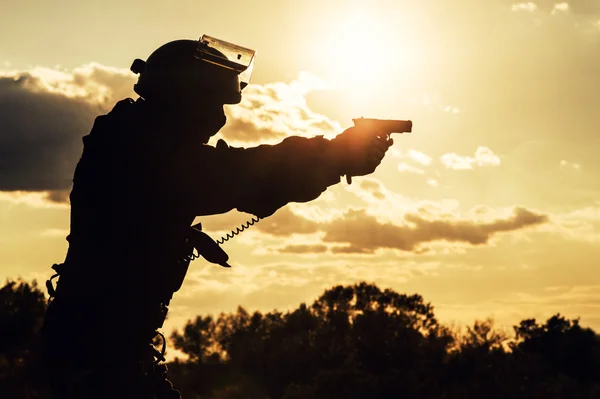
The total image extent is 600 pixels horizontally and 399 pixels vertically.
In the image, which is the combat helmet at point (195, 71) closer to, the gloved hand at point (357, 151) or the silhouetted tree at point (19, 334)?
the gloved hand at point (357, 151)

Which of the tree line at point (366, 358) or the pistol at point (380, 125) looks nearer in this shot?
the pistol at point (380, 125)

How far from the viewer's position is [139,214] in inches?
214

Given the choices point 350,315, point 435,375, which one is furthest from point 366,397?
point 350,315

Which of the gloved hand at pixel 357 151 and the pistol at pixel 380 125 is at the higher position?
the pistol at pixel 380 125

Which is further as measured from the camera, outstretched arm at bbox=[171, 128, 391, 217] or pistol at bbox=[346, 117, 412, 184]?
pistol at bbox=[346, 117, 412, 184]

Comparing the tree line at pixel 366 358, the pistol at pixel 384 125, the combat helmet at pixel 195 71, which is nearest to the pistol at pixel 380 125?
the pistol at pixel 384 125

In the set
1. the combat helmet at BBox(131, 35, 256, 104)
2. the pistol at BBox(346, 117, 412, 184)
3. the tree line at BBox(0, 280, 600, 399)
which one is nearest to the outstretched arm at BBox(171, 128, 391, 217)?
the pistol at BBox(346, 117, 412, 184)

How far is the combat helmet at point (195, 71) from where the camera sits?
19.2ft

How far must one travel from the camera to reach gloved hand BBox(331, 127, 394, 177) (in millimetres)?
5559

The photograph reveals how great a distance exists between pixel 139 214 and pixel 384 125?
1.90 metres

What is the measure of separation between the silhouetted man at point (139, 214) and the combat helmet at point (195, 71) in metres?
0.32

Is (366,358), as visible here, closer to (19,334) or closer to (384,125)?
(19,334)

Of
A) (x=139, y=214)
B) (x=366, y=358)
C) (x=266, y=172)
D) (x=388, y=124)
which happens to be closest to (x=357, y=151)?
(x=388, y=124)

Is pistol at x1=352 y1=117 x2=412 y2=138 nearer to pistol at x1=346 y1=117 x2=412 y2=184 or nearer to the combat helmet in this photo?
pistol at x1=346 y1=117 x2=412 y2=184
